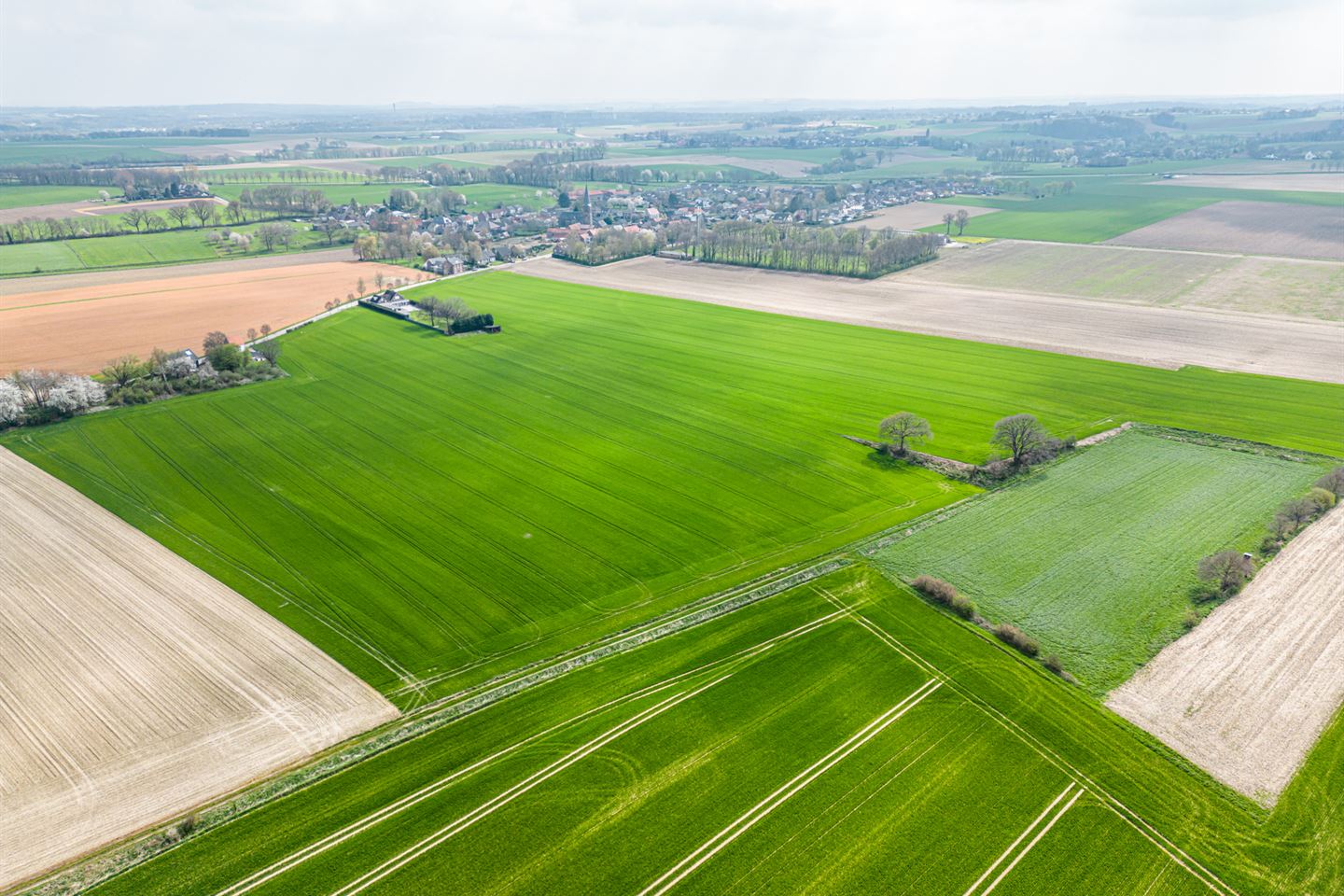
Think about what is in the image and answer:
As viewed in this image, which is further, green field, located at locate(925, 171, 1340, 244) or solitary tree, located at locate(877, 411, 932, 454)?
green field, located at locate(925, 171, 1340, 244)

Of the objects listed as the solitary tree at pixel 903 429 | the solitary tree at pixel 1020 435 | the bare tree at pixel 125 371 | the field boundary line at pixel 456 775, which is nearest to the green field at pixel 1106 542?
the solitary tree at pixel 1020 435

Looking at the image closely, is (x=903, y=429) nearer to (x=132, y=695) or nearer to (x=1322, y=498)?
(x=1322, y=498)

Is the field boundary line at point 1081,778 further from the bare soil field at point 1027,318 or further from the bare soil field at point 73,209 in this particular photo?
the bare soil field at point 73,209

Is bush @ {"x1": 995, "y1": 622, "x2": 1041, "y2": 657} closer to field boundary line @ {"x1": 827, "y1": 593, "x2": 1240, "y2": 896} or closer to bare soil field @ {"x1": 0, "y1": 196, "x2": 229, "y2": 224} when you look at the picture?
field boundary line @ {"x1": 827, "y1": 593, "x2": 1240, "y2": 896}

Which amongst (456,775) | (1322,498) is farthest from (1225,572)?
(456,775)

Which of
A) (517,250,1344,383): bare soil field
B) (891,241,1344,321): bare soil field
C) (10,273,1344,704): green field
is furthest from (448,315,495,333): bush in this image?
(891,241,1344,321): bare soil field

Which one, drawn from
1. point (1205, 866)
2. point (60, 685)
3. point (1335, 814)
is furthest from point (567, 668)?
point (1335, 814)

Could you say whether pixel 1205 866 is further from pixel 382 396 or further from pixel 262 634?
pixel 382 396
